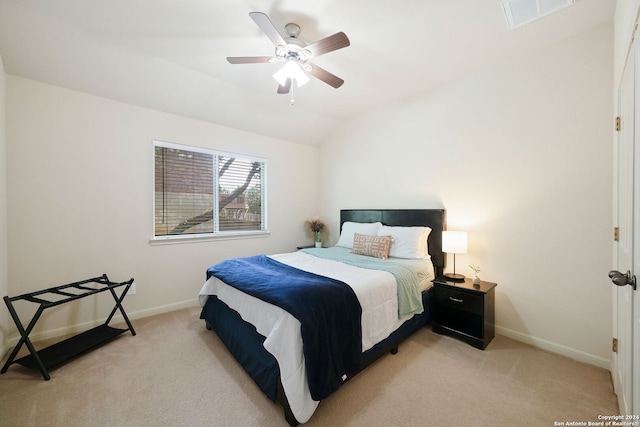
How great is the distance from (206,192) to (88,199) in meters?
1.25

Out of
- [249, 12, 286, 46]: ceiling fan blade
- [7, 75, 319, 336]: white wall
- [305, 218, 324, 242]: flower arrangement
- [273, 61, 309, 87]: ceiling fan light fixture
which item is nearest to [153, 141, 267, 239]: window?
[7, 75, 319, 336]: white wall

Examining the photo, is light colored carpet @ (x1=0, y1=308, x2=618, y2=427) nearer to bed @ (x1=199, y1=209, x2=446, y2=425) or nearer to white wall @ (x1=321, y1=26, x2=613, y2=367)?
bed @ (x1=199, y1=209, x2=446, y2=425)

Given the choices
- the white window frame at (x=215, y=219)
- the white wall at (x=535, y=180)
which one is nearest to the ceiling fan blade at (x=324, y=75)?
the white wall at (x=535, y=180)

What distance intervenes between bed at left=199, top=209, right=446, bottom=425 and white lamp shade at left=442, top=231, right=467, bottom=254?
317 mm

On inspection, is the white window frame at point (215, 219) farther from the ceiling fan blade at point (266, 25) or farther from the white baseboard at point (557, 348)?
the white baseboard at point (557, 348)

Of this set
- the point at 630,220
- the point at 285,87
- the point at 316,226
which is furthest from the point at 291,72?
the point at 316,226

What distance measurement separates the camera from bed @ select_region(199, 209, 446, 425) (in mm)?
1466

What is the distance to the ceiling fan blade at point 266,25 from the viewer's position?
151 cm

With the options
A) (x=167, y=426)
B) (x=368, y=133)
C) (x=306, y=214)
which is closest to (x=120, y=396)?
(x=167, y=426)

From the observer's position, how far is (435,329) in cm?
256

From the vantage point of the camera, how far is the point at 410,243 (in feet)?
9.40

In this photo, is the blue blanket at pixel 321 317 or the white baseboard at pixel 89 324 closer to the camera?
the blue blanket at pixel 321 317

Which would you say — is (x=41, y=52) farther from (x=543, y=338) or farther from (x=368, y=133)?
(x=543, y=338)

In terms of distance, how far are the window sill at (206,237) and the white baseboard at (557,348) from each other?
3314 mm
